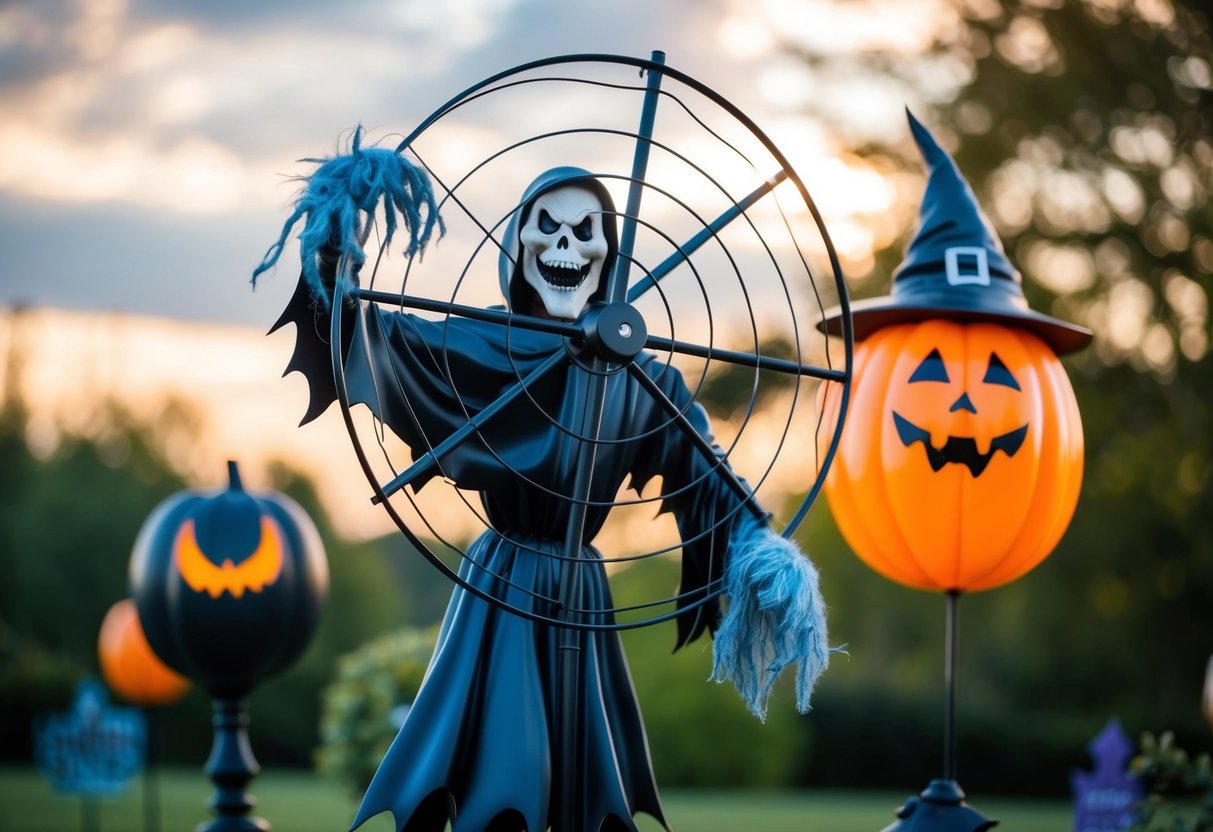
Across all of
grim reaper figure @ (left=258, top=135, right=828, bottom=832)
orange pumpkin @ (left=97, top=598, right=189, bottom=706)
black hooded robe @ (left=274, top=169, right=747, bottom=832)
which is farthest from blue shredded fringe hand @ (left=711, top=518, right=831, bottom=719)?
orange pumpkin @ (left=97, top=598, right=189, bottom=706)

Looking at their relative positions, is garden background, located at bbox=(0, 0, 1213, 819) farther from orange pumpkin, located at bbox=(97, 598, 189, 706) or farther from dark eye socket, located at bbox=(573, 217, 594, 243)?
dark eye socket, located at bbox=(573, 217, 594, 243)

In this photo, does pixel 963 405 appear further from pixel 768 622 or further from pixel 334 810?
pixel 334 810

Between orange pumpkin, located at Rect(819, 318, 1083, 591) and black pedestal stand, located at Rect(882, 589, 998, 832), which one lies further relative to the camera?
orange pumpkin, located at Rect(819, 318, 1083, 591)

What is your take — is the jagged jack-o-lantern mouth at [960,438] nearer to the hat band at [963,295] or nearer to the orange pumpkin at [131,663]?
the hat band at [963,295]

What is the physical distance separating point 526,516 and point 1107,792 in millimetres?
3467

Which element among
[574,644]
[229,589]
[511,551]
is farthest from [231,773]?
[574,644]

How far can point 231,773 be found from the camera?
17.2 ft

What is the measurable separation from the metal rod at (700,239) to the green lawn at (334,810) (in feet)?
17.9

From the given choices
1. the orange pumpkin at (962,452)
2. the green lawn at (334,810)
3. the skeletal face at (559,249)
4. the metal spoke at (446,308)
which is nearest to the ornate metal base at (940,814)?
the orange pumpkin at (962,452)

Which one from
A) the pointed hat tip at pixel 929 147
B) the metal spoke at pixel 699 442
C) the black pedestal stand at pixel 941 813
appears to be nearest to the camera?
the metal spoke at pixel 699 442

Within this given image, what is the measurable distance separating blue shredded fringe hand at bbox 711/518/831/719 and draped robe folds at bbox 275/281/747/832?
0.16m

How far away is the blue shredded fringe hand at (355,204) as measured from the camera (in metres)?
2.89

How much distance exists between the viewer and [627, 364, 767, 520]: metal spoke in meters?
3.09

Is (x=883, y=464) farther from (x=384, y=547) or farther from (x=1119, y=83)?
(x=384, y=547)
